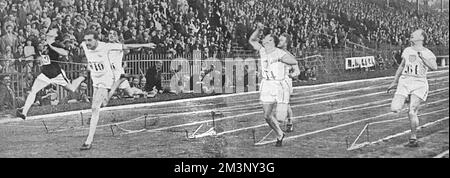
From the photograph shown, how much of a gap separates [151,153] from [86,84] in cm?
75

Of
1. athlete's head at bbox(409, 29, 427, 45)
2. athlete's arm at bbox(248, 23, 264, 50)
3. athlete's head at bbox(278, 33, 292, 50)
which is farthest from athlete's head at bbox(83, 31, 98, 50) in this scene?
athlete's head at bbox(409, 29, 427, 45)

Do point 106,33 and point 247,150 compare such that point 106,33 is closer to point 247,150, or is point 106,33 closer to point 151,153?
point 151,153

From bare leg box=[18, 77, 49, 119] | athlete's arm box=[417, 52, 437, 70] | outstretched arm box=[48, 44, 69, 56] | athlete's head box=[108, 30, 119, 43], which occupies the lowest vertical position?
bare leg box=[18, 77, 49, 119]

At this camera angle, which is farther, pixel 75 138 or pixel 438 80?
pixel 75 138

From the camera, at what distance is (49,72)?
432 cm

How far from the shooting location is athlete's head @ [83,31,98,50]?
4.22 meters

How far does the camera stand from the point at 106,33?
4262mm

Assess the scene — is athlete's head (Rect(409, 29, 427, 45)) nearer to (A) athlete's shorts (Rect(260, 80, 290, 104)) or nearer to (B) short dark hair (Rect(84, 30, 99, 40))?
(A) athlete's shorts (Rect(260, 80, 290, 104))

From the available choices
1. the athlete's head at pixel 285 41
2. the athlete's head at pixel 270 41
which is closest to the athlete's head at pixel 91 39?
the athlete's head at pixel 270 41

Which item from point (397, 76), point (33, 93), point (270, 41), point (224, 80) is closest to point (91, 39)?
point (33, 93)

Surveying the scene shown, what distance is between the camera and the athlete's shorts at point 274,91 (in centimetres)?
404

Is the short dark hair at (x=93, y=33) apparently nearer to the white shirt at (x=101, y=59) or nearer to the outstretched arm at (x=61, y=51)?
the white shirt at (x=101, y=59)

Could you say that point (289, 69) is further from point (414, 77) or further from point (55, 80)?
point (55, 80)
